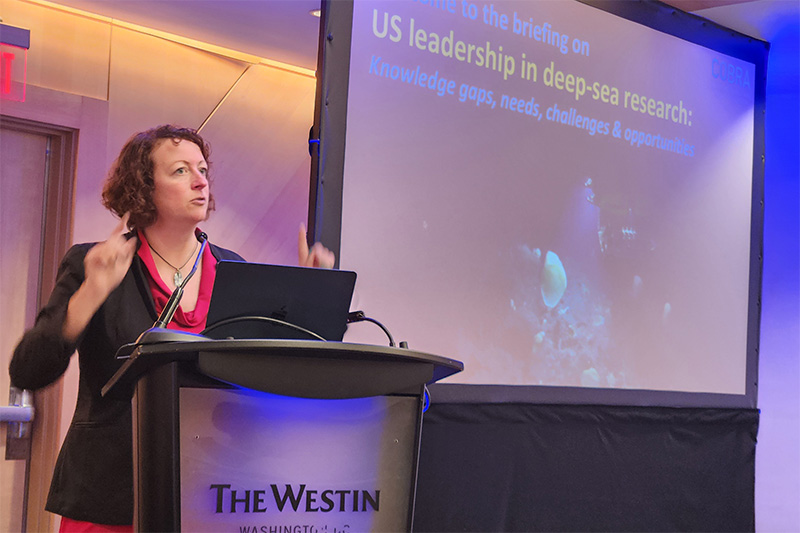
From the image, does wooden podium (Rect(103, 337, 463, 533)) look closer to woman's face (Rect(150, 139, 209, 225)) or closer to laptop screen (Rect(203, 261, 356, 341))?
laptop screen (Rect(203, 261, 356, 341))

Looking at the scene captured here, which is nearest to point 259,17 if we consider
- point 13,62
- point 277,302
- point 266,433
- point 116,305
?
point 13,62

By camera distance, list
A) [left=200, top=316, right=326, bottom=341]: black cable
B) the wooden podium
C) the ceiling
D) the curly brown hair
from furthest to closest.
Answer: the ceiling → the curly brown hair → [left=200, top=316, right=326, bottom=341]: black cable → the wooden podium

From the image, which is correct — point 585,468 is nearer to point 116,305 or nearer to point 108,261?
point 116,305

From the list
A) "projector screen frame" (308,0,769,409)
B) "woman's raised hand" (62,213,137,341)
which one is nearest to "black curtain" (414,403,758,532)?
"projector screen frame" (308,0,769,409)

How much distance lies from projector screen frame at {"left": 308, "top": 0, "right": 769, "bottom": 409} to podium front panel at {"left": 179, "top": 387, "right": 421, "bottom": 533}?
4.36 ft

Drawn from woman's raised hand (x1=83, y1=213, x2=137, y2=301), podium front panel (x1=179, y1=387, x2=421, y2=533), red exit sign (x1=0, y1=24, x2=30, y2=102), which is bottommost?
podium front panel (x1=179, y1=387, x2=421, y2=533)

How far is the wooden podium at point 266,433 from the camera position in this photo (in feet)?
3.73

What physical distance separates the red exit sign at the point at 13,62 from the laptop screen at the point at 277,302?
7.85ft

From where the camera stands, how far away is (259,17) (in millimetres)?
3502

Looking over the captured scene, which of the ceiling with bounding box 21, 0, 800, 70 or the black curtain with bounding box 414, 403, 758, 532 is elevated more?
the ceiling with bounding box 21, 0, 800, 70

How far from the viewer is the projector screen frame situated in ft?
8.38

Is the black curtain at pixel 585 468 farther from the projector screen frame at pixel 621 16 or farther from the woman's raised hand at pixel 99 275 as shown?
the woman's raised hand at pixel 99 275

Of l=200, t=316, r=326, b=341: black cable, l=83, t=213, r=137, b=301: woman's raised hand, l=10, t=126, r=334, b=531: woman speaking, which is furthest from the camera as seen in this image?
l=10, t=126, r=334, b=531: woman speaking

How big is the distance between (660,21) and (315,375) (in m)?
2.86
